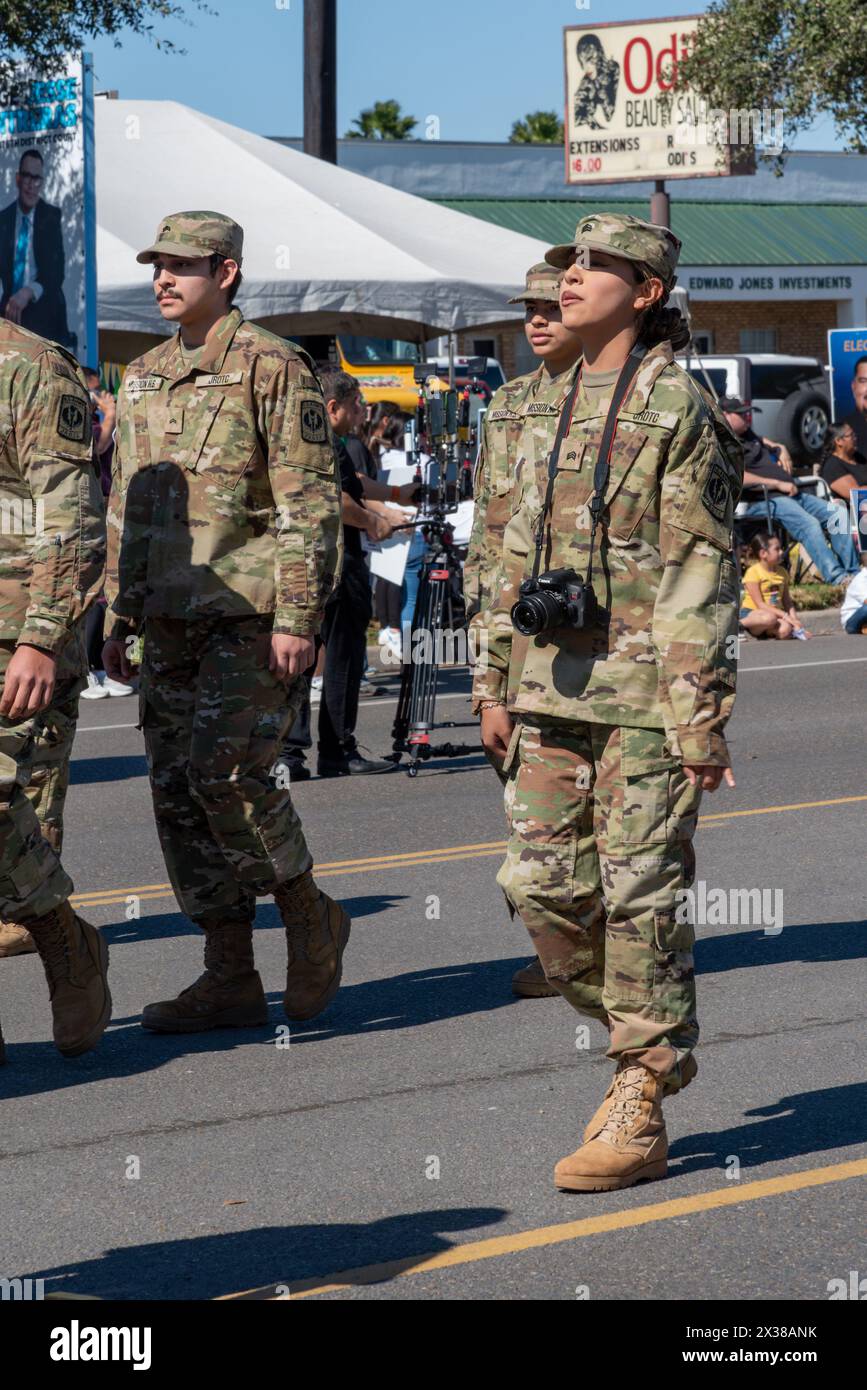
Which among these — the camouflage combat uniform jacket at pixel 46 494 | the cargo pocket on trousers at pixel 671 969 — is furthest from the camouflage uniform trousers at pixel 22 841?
the cargo pocket on trousers at pixel 671 969

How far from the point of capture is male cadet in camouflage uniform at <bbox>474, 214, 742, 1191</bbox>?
14.7 feet

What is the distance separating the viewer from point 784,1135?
493cm

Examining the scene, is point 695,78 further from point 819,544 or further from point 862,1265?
point 862,1265

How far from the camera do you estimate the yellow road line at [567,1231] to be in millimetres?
4023

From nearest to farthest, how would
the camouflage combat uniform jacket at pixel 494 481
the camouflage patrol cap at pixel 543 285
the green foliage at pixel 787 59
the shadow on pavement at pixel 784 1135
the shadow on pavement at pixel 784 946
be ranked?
the shadow on pavement at pixel 784 1135 < the camouflage combat uniform jacket at pixel 494 481 < the camouflage patrol cap at pixel 543 285 < the shadow on pavement at pixel 784 946 < the green foliage at pixel 787 59

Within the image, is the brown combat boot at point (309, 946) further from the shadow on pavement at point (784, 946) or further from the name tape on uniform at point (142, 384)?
the name tape on uniform at point (142, 384)

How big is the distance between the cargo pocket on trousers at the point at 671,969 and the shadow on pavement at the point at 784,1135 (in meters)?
0.41

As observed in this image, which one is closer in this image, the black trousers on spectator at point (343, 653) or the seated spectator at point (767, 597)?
the black trousers on spectator at point (343, 653)

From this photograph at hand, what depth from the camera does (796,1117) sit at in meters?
5.06

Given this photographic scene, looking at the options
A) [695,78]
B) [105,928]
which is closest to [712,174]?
[695,78]

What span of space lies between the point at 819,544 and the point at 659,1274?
1702 cm

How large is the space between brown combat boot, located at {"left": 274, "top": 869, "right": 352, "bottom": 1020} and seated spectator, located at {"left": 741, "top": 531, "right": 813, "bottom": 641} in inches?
470

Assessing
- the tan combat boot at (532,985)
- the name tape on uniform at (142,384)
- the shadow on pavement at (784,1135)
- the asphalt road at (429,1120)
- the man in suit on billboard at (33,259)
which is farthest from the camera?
the man in suit on billboard at (33,259)
